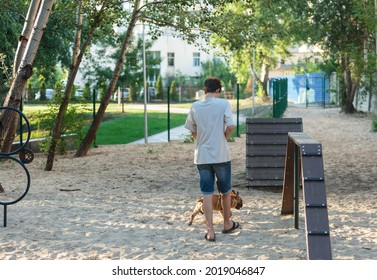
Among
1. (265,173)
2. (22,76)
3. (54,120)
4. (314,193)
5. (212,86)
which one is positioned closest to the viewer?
(314,193)

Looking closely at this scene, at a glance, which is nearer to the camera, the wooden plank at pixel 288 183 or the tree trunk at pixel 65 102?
the wooden plank at pixel 288 183

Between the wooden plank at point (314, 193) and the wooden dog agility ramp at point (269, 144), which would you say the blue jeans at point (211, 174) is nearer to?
the wooden plank at point (314, 193)

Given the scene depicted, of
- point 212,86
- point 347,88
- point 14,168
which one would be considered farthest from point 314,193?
point 347,88

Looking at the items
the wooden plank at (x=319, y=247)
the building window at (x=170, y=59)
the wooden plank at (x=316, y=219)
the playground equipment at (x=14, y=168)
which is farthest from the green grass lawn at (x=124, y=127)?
the building window at (x=170, y=59)

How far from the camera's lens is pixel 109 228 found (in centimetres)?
949

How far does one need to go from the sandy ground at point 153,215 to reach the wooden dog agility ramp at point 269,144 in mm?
313

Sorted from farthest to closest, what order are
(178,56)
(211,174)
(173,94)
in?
(178,56) → (173,94) → (211,174)

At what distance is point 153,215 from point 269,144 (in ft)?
9.20

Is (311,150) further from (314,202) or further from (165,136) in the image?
(165,136)

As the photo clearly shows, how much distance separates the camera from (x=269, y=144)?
12.5 m

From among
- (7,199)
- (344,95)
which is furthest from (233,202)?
(344,95)

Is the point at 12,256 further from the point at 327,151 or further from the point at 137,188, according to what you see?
the point at 327,151

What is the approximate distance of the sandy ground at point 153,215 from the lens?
8219mm
